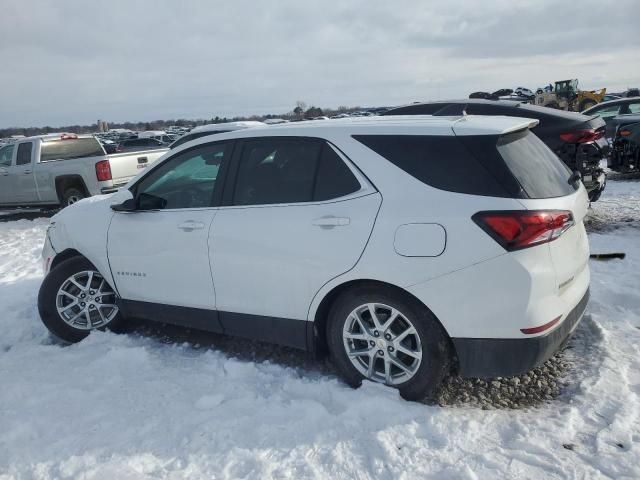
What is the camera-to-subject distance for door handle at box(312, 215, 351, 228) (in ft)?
10.8

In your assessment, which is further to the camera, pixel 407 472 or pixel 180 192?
pixel 180 192

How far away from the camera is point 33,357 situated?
428 centimetres

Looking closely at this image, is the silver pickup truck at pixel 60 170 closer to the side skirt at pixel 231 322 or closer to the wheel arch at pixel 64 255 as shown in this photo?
the wheel arch at pixel 64 255

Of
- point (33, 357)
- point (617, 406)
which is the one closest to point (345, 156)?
point (617, 406)

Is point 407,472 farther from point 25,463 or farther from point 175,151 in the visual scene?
point 175,151

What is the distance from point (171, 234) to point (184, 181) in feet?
1.64

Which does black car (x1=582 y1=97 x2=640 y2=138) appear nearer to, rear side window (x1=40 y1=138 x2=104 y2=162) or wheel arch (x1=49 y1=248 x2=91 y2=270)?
rear side window (x1=40 y1=138 x2=104 y2=162)

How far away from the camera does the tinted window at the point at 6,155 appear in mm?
12016

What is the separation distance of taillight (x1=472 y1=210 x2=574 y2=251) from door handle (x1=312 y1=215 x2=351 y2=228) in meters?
0.78

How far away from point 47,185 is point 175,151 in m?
8.47

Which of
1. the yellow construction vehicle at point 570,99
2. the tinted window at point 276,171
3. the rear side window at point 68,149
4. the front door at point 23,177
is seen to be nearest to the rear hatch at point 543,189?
the tinted window at point 276,171

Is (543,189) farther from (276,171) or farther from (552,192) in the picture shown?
(276,171)

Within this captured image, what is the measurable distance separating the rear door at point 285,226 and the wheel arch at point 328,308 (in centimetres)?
9

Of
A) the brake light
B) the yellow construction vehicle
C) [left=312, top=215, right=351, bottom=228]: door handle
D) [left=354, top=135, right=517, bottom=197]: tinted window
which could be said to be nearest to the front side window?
[left=312, top=215, right=351, bottom=228]: door handle
